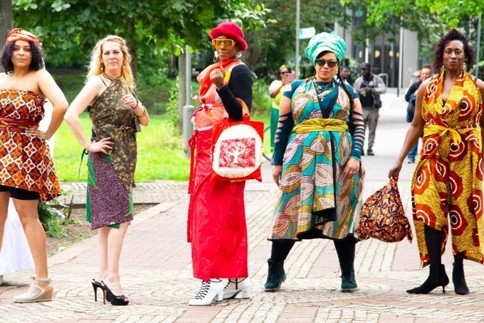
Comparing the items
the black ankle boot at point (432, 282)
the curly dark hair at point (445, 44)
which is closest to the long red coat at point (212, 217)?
the black ankle boot at point (432, 282)

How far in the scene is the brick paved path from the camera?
736 centimetres

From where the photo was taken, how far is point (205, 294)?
7875mm

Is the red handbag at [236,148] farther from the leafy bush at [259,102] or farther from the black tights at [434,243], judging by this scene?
the leafy bush at [259,102]

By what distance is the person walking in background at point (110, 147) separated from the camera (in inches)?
309

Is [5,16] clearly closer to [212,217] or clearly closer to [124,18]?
[124,18]

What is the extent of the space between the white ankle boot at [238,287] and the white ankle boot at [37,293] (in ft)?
3.96

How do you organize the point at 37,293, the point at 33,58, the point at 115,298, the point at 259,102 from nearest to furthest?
1. the point at 115,298
2. the point at 37,293
3. the point at 33,58
4. the point at 259,102

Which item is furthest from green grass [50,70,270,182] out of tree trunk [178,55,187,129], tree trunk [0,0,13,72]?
tree trunk [0,0,13,72]

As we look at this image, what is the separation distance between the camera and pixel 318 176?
322 inches

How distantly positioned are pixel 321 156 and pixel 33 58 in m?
2.08

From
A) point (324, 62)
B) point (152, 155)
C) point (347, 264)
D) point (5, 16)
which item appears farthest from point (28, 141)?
point (152, 155)

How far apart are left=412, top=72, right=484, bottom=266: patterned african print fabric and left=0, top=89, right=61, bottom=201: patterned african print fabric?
2642 mm

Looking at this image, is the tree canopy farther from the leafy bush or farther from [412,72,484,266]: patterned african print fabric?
the leafy bush

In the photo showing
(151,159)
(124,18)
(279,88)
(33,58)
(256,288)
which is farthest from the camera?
(151,159)
